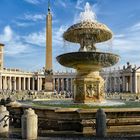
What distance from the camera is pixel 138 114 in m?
15.0

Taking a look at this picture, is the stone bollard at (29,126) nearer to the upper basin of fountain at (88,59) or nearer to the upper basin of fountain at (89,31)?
the upper basin of fountain at (88,59)

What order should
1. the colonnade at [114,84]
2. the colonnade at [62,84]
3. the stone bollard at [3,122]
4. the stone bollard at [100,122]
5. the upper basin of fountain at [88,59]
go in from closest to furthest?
the stone bollard at [100,122] → the stone bollard at [3,122] → the upper basin of fountain at [88,59] → the colonnade at [114,84] → the colonnade at [62,84]

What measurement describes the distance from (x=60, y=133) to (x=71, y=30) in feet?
29.2

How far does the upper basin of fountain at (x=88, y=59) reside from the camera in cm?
1970

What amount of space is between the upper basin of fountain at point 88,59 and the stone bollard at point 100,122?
25.8 feet

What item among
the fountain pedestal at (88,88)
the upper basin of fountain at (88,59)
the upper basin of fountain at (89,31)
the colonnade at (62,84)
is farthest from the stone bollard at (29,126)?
the colonnade at (62,84)

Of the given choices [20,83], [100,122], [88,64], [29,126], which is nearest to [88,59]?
[88,64]

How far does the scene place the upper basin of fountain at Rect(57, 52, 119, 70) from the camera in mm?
19703

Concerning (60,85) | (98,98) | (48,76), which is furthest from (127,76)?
(98,98)

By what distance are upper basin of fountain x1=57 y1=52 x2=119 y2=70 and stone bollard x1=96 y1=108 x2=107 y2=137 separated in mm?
7868

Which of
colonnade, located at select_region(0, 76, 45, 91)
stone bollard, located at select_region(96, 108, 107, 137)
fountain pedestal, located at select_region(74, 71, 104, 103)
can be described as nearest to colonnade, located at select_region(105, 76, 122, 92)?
colonnade, located at select_region(0, 76, 45, 91)

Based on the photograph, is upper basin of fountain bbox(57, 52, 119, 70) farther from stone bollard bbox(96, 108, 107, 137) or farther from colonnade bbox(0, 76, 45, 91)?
colonnade bbox(0, 76, 45, 91)

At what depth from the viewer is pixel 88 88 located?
2084 cm

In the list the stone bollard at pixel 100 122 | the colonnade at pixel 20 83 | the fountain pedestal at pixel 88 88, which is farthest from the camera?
the colonnade at pixel 20 83
